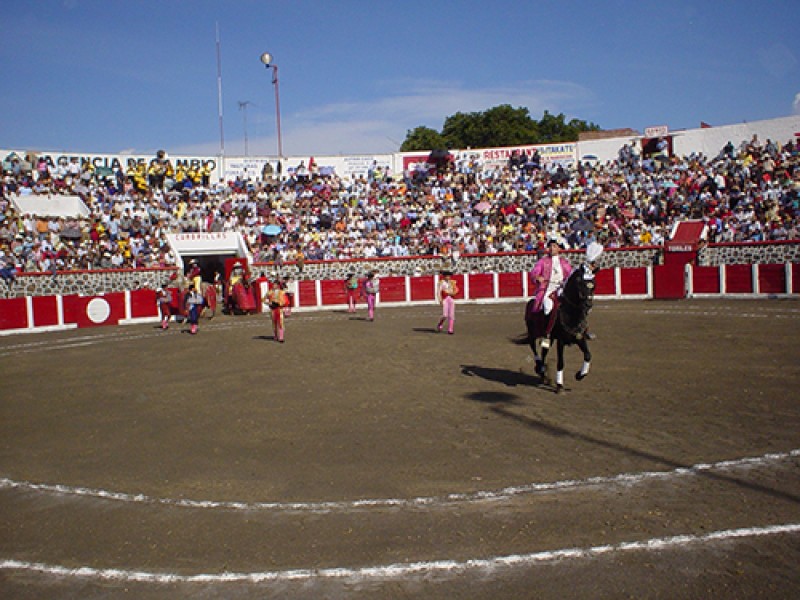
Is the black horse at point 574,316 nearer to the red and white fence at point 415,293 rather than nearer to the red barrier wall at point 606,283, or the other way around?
the red and white fence at point 415,293

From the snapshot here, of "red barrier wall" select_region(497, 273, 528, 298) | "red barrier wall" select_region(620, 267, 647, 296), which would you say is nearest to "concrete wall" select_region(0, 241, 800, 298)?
"red barrier wall" select_region(620, 267, 647, 296)

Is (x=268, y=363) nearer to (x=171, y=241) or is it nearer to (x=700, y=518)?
(x=700, y=518)

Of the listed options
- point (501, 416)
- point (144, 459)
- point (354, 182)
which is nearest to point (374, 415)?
point (501, 416)

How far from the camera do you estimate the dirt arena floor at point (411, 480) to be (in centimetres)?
440

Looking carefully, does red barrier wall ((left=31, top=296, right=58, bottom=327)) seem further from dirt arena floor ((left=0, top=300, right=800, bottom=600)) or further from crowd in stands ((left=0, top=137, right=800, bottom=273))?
dirt arena floor ((left=0, top=300, right=800, bottom=600))

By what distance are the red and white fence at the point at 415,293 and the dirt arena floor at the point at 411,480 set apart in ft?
41.3

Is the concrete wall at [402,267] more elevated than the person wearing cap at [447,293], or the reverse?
the concrete wall at [402,267]

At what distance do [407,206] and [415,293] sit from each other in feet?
23.2

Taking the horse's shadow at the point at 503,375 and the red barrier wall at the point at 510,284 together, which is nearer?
the horse's shadow at the point at 503,375

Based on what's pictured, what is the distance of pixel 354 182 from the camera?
37.2 metres

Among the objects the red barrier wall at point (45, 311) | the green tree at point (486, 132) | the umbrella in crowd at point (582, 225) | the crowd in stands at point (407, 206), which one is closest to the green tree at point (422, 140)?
the green tree at point (486, 132)

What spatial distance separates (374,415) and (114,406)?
399cm

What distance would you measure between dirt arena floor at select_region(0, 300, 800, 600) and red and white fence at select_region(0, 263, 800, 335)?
1259 centimetres

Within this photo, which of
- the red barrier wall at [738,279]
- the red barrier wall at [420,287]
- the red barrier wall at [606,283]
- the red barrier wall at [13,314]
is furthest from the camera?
the red barrier wall at [420,287]
